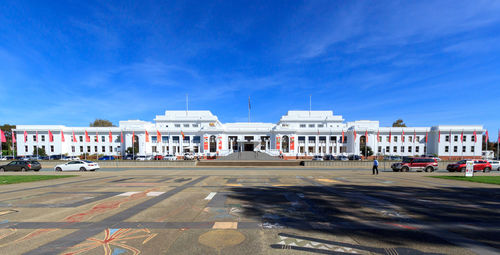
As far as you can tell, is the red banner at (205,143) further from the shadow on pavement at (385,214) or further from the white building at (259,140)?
the shadow on pavement at (385,214)

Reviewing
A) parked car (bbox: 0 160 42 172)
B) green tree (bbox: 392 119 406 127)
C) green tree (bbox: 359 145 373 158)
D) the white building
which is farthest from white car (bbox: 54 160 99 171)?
green tree (bbox: 392 119 406 127)

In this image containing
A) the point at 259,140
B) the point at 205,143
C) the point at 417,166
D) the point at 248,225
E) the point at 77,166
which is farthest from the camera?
the point at 259,140

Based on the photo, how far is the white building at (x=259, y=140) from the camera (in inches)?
2066

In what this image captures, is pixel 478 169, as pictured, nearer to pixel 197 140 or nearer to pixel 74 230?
pixel 74 230

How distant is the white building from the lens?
52469 millimetres

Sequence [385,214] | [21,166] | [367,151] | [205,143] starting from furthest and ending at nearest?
[205,143], [367,151], [21,166], [385,214]

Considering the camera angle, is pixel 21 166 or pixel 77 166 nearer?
pixel 77 166

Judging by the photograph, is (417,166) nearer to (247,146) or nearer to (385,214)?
(385,214)

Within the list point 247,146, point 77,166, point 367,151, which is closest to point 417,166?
point 367,151

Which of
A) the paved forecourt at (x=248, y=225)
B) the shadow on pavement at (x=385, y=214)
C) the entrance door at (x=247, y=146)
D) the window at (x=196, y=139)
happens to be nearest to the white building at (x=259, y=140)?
the entrance door at (x=247, y=146)

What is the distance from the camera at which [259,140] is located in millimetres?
56062

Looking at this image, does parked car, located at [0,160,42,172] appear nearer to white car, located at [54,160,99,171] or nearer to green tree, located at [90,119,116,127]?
white car, located at [54,160,99,171]

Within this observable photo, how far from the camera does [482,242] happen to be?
14.8 feet

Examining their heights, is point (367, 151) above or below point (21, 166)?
below
